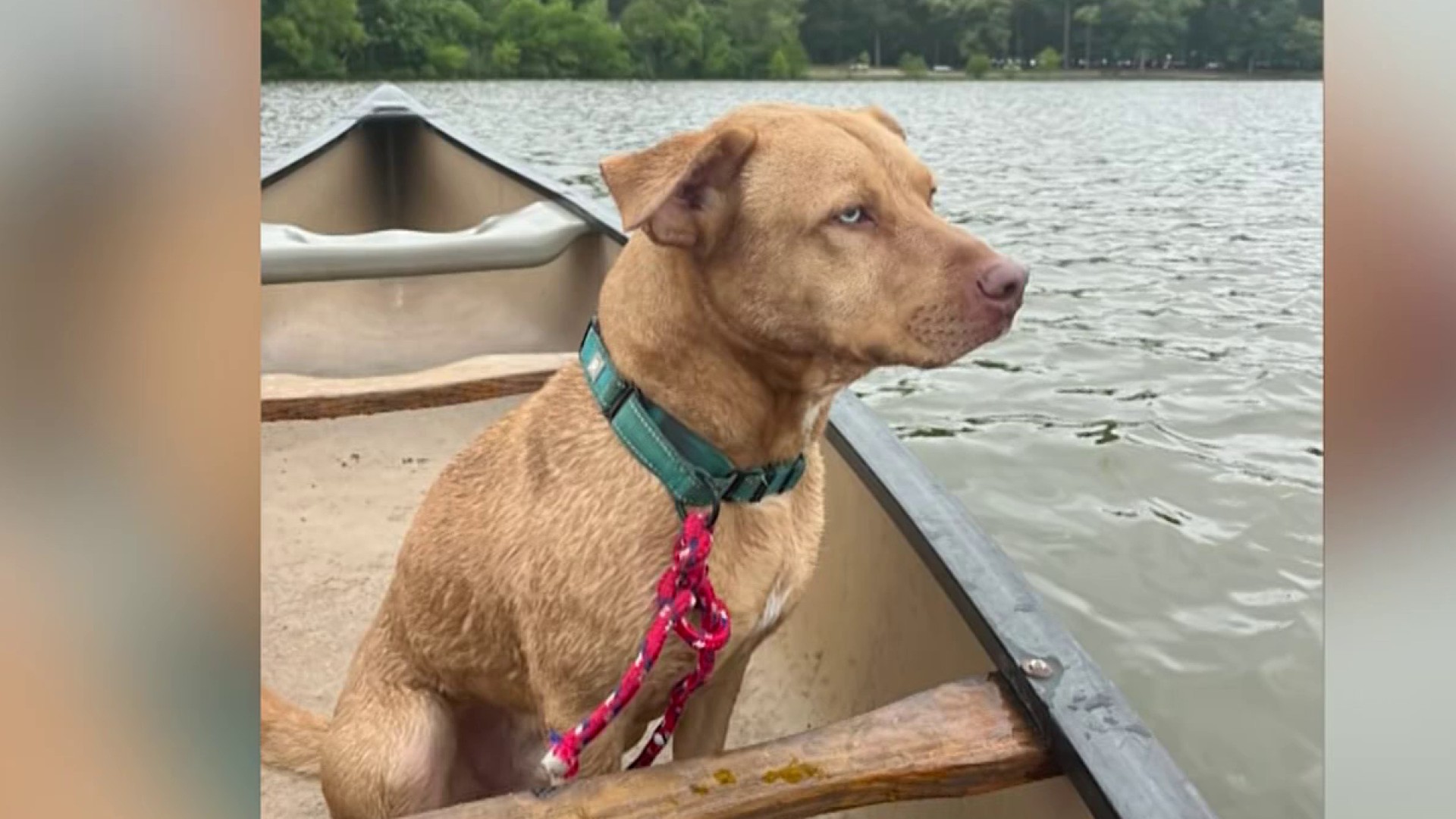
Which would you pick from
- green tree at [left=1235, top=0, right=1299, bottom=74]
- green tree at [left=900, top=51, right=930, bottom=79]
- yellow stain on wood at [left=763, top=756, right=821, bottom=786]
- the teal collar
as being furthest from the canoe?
green tree at [left=900, top=51, right=930, bottom=79]

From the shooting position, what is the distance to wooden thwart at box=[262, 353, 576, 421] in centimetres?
359

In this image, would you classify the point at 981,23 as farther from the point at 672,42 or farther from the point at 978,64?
the point at 672,42

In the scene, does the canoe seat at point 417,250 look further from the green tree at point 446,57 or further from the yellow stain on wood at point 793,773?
the yellow stain on wood at point 793,773

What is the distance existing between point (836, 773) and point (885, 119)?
31.9 inches

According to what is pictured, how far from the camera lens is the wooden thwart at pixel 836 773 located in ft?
4.31

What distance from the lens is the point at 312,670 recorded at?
2584 mm

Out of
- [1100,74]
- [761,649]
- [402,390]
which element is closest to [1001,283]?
[1100,74]

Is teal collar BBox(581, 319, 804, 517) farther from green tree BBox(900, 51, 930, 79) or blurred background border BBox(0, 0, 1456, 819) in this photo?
green tree BBox(900, 51, 930, 79)

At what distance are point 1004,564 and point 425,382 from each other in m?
2.43

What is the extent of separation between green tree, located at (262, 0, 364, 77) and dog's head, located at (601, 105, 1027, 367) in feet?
1.16

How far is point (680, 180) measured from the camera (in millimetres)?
1255

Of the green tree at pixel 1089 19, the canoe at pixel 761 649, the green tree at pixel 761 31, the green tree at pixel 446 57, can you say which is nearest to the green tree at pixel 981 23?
the green tree at pixel 1089 19

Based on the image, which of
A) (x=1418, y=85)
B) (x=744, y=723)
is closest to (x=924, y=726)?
(x=744, y=723)

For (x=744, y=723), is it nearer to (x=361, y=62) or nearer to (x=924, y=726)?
(x=924, y=726)
